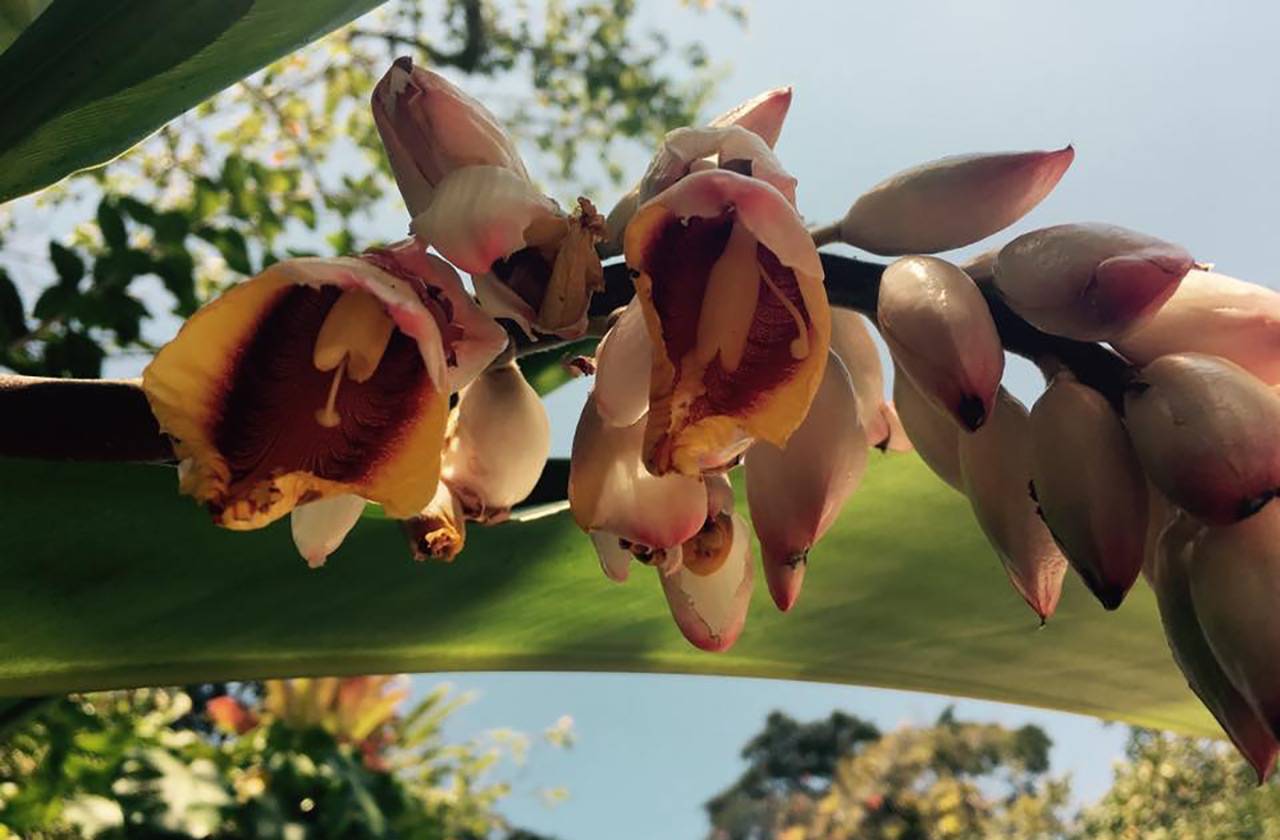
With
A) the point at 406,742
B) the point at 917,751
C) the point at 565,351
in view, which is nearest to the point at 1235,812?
the point at 917,751

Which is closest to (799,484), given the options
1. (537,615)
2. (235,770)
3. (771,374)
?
(771,374)

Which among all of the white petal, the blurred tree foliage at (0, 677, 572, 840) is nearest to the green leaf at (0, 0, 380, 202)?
the white petal

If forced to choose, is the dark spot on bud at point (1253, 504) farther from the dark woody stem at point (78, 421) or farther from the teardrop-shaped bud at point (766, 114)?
the dark woody stem at point (78, 421)

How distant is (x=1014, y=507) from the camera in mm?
531

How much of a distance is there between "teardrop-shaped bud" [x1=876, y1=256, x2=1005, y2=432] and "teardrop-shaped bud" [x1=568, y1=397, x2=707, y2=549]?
12 centimetres

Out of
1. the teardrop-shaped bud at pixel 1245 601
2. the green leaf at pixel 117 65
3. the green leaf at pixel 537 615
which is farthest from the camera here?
the green leaf at pixel 537 615

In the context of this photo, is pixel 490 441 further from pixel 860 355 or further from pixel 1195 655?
pixel 1195 655

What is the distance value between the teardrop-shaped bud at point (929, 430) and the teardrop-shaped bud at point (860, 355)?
0.07ft

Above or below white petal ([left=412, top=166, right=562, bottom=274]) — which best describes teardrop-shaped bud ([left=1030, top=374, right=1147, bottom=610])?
below

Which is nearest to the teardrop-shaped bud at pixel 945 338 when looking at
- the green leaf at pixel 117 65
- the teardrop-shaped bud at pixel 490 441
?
the teardrop-shaped bud at pixel 490 441

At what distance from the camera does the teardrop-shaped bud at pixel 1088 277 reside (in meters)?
Result: 0.47

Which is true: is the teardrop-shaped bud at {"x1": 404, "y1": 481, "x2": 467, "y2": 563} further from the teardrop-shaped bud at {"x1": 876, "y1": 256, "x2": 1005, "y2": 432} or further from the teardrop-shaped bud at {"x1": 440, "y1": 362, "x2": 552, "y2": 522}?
the teardrop-shaped bud at {"x1": 876, "y1": 256, "x2": 1005, "y2": 432}

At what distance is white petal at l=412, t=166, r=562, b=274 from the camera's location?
47 centimetres

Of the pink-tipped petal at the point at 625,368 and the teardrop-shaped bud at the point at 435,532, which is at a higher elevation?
the pink-tipped petal at the point at 625,368
